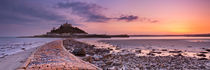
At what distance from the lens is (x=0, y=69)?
7.65 m

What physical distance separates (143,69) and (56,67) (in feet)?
15.7

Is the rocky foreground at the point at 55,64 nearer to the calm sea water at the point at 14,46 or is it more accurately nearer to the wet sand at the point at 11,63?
the wet sand at the point at 11,63

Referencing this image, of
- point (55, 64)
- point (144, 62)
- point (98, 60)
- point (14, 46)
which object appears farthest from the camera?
point (14, 46)

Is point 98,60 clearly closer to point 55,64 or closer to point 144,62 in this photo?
point 144,62

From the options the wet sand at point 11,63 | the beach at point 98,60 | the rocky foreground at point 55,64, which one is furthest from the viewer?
the wet sand at point 11,63

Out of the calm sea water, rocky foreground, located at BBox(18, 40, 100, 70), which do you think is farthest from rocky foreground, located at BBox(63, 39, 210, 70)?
the calm sea water

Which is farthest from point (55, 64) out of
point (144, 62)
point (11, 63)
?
point (144, 62)

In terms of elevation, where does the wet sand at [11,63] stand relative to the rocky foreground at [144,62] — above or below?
above

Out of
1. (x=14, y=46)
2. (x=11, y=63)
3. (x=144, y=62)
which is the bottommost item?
(x=14, y=46)

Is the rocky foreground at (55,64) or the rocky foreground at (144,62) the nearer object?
the rocky foreground at (55,64)

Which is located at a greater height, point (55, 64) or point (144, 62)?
point (55, 64)

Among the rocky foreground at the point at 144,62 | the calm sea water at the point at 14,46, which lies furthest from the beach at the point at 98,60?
the calm sea water at the point at 14,46

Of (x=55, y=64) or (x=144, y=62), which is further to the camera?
(x=144, y=62)

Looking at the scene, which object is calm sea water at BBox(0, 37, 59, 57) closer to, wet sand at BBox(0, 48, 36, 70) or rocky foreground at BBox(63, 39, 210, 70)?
wet sand at BBox(0, 48, 36, 70)
